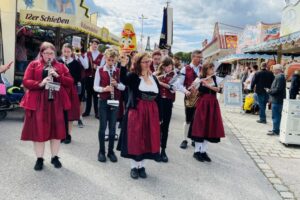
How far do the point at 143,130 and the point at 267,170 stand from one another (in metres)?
2.40

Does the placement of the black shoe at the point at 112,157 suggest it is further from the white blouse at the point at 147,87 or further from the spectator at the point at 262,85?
the spectator at the point at 262,85

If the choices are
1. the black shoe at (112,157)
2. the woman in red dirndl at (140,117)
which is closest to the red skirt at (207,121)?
the woman in red dirndl at (140,117)

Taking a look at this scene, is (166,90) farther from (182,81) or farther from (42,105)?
(42,105)

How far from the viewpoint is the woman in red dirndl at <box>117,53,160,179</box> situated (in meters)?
4.30

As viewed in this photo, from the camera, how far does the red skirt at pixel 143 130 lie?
14.1ft

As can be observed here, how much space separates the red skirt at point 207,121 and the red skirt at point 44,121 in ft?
7.33

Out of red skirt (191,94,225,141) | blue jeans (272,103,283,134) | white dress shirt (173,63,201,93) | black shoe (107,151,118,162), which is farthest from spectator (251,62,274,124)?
black shoe (107,151,118,162)

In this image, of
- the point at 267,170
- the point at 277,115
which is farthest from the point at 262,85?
the point at 267,170

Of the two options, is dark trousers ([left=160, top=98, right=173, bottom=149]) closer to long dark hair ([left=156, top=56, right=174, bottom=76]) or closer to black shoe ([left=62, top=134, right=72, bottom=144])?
long dark hair ([left=156, top=56, right=174, bottom=76])

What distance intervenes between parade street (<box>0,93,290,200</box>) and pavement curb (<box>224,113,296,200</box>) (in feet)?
0.24

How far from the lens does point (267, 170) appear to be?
17.7 feet

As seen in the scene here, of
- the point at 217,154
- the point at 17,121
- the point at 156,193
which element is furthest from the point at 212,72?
the point at 17,121

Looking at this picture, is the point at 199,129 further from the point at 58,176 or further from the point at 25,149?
the point at 25,149

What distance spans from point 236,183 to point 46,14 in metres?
7.89
